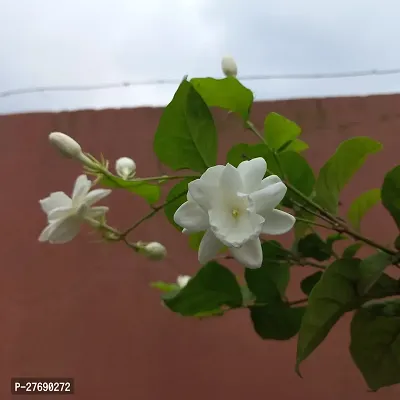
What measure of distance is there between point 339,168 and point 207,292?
11cm

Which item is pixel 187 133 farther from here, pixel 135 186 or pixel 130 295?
pixel 130 295

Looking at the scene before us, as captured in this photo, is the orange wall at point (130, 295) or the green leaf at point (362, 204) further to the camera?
the orange wall at point (130, 295)

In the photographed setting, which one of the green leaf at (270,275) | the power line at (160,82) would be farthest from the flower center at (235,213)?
the power line at (160,82)

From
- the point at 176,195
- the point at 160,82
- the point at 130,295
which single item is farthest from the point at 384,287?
the point at 160,82

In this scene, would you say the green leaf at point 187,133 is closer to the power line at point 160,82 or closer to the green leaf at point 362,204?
the green leaf at point 362,204

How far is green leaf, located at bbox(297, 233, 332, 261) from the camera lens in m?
0.37

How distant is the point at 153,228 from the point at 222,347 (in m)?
0.19

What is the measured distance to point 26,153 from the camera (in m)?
0.81

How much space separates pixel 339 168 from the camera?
0.34 metres

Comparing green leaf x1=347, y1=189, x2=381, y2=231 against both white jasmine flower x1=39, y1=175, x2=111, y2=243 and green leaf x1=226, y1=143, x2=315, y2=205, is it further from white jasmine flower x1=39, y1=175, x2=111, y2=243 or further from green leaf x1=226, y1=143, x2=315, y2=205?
white jasmine flower x1=39, y1=175, x2=111, y2=243

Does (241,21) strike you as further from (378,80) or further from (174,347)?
(174,347)

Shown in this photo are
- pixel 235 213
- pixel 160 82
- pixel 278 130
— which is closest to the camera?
pixel 235 213

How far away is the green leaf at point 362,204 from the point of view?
40 cm

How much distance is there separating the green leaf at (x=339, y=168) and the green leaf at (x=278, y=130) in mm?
32
